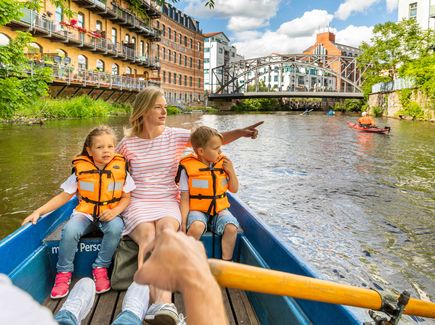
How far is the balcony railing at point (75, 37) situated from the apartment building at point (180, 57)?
8.24m

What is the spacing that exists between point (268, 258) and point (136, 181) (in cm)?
112

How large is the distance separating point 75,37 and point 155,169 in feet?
75.1

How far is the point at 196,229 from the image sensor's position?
253 cm

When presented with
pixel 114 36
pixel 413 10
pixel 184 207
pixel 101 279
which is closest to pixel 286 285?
pixel 101 279

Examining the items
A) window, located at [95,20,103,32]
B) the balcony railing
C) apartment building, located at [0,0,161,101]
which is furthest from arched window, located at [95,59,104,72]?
window, located at [95,20,103,32]

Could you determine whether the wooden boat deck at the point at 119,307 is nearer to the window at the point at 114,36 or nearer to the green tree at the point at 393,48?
the window at the point at 114,36

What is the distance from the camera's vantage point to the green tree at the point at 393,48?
3130 centimetres

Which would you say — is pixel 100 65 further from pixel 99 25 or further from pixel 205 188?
pixel 205 188

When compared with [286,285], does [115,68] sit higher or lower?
higher

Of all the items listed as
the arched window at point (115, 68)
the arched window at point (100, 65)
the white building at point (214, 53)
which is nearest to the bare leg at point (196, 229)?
the arched window at point (100, 65)

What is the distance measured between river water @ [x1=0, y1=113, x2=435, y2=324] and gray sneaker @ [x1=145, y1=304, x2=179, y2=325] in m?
0.98

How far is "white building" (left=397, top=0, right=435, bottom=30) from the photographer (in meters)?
32.2

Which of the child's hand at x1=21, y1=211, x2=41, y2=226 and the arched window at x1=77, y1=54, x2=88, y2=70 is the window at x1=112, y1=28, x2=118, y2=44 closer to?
the arched window at x1=77, y1=54, x2=88, y2=70

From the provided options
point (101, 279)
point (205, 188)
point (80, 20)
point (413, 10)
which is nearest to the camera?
point (101, 279)
